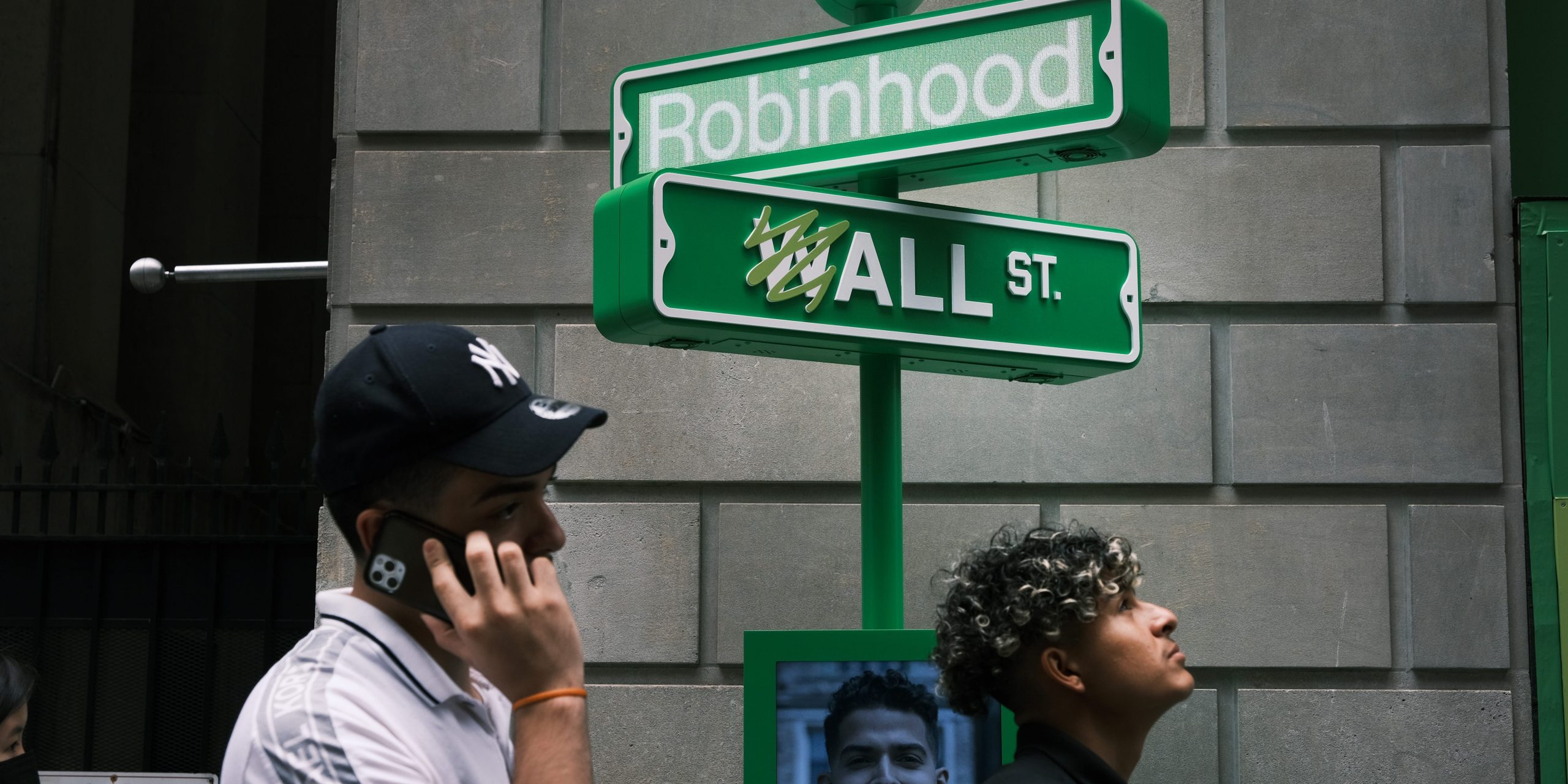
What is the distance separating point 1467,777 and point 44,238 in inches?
409

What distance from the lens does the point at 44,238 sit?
11156mm

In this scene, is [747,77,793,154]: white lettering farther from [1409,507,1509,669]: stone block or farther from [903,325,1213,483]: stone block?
[1409,507,1509,669]: stone block

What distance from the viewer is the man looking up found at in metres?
3.32

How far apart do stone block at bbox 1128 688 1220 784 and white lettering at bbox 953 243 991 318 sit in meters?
1.94

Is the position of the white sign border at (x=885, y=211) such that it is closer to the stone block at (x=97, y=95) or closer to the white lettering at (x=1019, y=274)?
the white lettering at (x=1019, y=274)

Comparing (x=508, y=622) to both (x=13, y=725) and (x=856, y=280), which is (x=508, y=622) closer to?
(x=856, y=280)

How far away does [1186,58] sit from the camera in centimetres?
499

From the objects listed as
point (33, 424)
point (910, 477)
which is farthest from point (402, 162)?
point (33, 424)

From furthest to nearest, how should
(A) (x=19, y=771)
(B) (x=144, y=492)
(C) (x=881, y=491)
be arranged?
(B) (x=144, y=492) < (A) (x=19, y=771) < (C) (x=881, y=491)

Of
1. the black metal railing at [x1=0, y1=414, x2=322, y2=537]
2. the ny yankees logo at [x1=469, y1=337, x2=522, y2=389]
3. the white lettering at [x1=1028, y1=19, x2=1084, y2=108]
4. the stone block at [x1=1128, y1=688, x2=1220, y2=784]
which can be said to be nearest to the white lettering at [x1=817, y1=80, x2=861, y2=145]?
the white lettering at [x1=1028, y1=19, x2=1084, y2=108]

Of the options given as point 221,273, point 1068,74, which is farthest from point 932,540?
point 221,273

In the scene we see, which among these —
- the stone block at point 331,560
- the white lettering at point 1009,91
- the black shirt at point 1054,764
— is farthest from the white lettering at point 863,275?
the stone block at point 331,560

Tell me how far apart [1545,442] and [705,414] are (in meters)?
2.82

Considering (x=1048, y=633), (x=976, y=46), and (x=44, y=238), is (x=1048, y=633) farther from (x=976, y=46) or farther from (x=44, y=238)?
(x=44, y=238)
